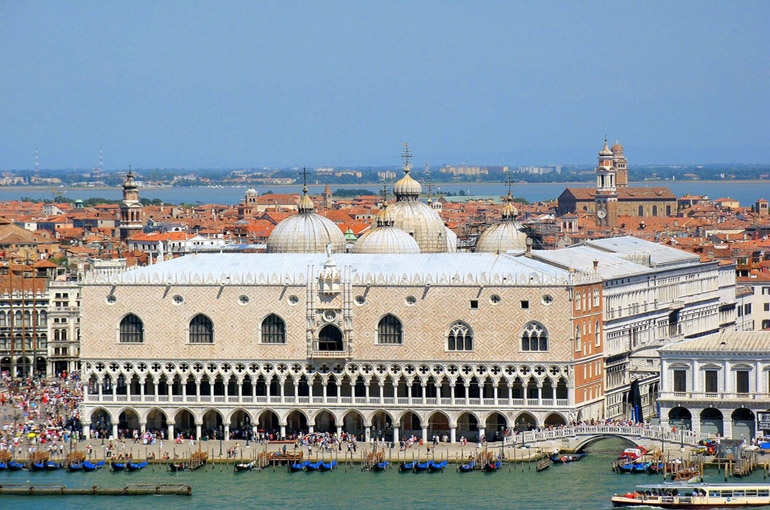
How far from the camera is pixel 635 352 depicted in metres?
77.7

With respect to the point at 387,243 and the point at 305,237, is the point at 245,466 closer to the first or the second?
the point at 387,243

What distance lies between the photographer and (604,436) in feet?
226

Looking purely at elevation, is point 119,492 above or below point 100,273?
below

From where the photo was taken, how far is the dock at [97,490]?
65.2m

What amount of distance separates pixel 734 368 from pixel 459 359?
27.7 feet

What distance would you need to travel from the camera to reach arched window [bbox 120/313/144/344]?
239 ft

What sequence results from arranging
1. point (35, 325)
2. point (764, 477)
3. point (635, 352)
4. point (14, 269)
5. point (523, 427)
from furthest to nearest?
point (14, 269) < point (35, 325) < point (635, 352) < point (523, 427) < point (764, 477)

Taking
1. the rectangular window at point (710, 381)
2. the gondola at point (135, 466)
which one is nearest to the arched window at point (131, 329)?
the gondola at point (135, 466)

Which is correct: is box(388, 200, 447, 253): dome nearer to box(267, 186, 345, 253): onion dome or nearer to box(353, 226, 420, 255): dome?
box(267, 186, 345, 253): onion dome

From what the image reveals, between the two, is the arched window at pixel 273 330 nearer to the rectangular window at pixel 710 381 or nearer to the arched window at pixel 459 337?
the arched window at pixel 459 337

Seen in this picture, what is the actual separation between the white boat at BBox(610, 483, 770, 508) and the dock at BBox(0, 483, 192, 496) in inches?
494

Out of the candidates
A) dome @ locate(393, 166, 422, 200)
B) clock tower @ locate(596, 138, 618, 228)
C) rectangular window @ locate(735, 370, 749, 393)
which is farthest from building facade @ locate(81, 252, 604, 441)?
clock tower @ locate(596, 138, 618, 228)

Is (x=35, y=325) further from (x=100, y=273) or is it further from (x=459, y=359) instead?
(x=459, y=359)

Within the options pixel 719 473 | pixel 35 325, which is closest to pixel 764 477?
pixel 719 473
